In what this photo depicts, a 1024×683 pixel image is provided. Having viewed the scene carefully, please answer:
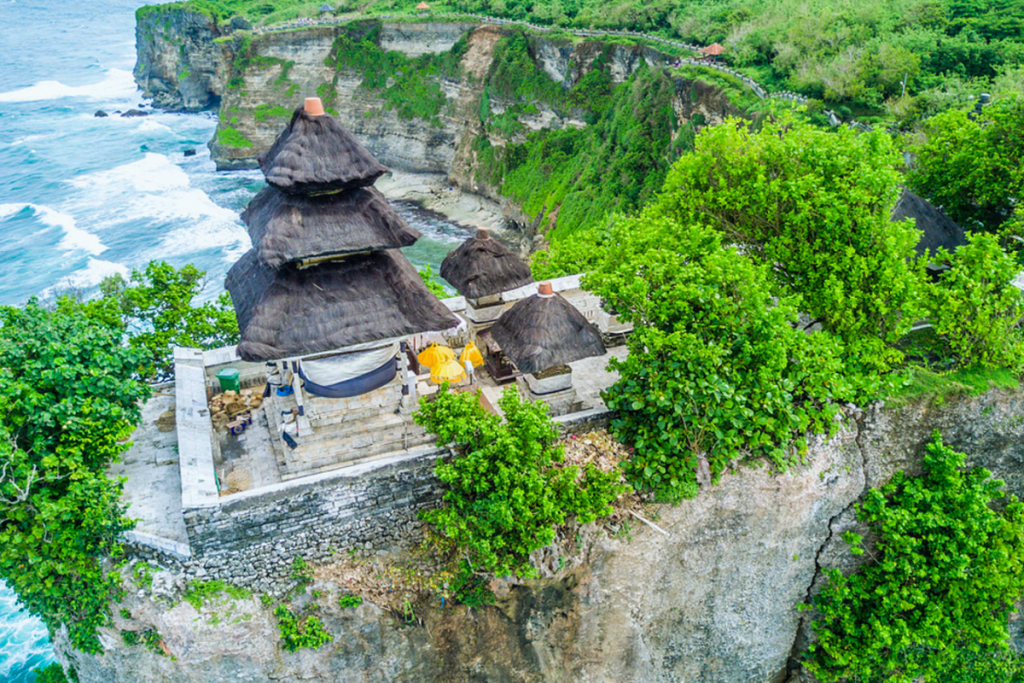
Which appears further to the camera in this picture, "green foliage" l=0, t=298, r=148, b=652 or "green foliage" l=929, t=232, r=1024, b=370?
"green foliage" l=929, t=232, r=1024, b=370

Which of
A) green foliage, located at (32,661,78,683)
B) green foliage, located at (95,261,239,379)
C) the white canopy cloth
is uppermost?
the white canopy cloth

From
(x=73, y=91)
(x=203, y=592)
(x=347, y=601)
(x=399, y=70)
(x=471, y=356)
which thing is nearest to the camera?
(x=203, y=592)

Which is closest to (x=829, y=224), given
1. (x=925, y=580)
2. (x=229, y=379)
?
(x=925, y=580)

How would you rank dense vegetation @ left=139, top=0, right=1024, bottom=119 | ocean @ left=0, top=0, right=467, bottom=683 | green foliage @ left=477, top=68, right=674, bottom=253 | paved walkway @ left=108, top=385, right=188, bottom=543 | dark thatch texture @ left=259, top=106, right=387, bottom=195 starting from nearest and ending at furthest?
dark thatch texture @ left=259, top=106, right=387, bottom=195
paved walkway @ left=108, top=385, right=188, bottom=543
dense vegetation @ left=139, top=0, right=1024, bottom=119
ocean @ left=0, top=0, right=467, bottom=683
green foliage @ left=477, top=68, right=674, bottom=253

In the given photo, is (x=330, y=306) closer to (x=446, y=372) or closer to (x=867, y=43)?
(x=446, y=372)

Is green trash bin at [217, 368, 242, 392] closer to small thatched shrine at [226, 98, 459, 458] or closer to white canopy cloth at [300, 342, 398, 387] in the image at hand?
small thatched shrine at [226, 98, 459, 458]

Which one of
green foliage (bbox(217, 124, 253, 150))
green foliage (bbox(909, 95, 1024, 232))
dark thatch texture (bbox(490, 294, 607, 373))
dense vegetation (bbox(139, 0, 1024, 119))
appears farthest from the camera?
green foliage (bbox(217, 124, 253, 150))

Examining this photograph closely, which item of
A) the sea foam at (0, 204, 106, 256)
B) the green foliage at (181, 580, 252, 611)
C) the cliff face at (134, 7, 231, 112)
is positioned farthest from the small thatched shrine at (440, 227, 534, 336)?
the cliff face at (134, 7, 231, 112)
